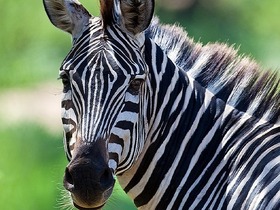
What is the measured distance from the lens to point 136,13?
4.86 m

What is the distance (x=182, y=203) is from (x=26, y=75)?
730 cm

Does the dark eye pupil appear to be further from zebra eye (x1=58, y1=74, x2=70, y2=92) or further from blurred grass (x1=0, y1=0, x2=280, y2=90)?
blurred grass (x1=0, y1=0, x2=280, y2=90)

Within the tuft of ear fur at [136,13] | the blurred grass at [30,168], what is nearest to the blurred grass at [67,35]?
the blurred grass at [30,168]

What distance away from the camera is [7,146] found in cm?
1160

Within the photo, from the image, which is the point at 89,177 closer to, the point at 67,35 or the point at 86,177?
the point at 86,177

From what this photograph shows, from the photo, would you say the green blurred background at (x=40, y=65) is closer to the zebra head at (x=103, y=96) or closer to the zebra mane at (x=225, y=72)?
the zebra mane at (x=225, y=72)

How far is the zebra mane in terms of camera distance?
16.5 ft

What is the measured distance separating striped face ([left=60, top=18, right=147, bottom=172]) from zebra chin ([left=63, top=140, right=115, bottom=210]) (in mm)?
68

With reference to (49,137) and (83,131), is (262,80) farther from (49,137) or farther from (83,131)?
(49,137)

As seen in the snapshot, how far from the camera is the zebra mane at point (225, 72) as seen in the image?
504cm

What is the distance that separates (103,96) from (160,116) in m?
0.63

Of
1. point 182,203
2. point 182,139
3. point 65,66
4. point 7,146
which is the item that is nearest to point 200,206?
point 182,203

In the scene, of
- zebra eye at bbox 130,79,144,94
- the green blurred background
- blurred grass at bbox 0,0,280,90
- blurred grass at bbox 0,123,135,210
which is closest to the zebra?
zebra eye at bbox 130,79,144,94

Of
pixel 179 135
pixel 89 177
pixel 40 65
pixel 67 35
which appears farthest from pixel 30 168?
pixel 89 177
